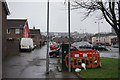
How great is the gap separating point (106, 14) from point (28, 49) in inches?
963

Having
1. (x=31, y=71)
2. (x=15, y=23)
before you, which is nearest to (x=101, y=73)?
(x=31, y=71)

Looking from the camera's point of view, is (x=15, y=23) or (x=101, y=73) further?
(x=15, y=23)

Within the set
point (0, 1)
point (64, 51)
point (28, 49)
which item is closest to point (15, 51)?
point (28, 49)

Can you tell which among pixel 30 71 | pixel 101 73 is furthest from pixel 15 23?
pixel 101 73

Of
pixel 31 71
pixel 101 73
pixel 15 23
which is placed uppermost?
pixel 15 23

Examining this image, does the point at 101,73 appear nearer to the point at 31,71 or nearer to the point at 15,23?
the point at 31,71

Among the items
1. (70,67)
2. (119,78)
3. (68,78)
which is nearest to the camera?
(119,78)

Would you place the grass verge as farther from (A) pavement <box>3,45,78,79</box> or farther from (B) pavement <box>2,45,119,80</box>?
A: (A) pavement <box>3,45,78,79</box>

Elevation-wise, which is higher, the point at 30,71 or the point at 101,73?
the point at 101,73

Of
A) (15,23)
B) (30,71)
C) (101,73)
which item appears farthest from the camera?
(15,23)

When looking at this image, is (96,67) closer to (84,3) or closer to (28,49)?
(84,3)

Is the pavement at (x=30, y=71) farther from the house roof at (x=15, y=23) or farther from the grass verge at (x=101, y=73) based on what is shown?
the house roof at (x=15, y=23)

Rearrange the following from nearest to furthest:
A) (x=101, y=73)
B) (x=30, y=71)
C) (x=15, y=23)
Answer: (x=101, y=73) < (x=30, y=71) < (x=15, y=23)

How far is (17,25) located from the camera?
46.9 m
